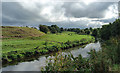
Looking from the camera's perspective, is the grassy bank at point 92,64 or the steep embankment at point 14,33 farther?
the steep embankment at point 14,33

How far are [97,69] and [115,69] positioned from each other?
673 mm

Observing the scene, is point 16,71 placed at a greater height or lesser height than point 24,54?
lesser

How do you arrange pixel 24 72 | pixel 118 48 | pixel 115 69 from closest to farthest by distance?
pixel 115 69, pixel 118 48, pixel 24 72

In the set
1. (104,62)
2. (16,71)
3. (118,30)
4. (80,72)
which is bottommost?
(16,71)

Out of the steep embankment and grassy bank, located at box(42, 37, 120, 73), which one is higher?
the steep embankment

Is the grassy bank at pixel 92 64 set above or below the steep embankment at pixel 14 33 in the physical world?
below

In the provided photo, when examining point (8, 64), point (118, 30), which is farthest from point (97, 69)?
point (118, 30)

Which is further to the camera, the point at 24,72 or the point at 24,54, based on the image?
the point at 24,54

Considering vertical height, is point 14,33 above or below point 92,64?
above

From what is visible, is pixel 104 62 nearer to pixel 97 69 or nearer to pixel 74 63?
pixel 97 69

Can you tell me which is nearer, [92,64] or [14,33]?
[92,64]

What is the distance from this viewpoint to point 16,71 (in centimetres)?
1269

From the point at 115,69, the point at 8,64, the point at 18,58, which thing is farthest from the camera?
the point at 18,58

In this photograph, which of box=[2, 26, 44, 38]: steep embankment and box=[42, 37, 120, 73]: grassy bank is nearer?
box=[42, 37, 120, 73]: grassy bank
